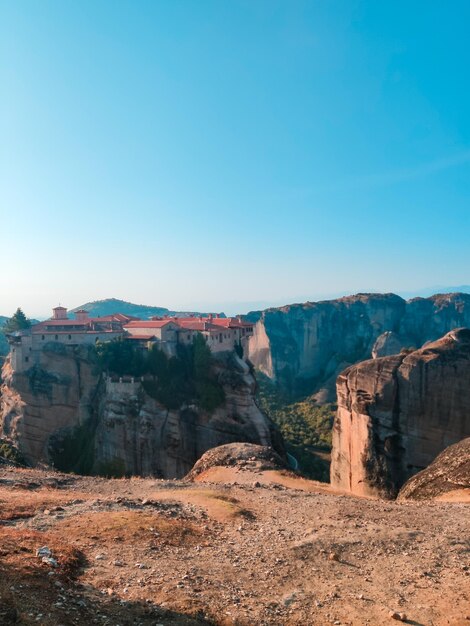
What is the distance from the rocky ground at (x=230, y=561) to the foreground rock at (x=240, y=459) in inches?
320

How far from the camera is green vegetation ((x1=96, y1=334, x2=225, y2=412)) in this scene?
48.7 m

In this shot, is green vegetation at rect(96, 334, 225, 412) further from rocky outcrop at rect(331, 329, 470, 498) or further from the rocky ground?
the rocky ground

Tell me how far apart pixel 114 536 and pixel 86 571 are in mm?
2030

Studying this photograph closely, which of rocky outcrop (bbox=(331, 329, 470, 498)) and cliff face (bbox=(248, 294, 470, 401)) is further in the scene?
cliff face (bbox=(248, 294, 470, 401))

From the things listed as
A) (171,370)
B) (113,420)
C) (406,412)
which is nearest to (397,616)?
(406,412)

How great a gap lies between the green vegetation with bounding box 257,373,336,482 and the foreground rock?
2978cm

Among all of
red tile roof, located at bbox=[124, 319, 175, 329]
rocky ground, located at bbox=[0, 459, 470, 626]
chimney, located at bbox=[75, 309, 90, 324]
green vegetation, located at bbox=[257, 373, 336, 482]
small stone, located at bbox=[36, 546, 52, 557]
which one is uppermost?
chimney, located at bbox=[75, 309, 90, 324]

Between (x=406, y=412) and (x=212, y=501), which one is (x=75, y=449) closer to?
(x=406, y=412)

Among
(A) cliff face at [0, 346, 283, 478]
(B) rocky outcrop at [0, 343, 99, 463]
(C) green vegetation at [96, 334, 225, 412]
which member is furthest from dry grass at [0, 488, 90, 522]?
(B) rocky outcrop at [0, 343, 99, 463]

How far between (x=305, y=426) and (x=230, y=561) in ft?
228

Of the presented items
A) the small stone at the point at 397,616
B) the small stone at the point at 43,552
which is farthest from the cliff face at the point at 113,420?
the small stone at the point at 397,616

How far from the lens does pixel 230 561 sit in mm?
9836

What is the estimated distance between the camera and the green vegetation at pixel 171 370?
48.7 meters

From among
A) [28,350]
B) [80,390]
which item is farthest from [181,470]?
[28,350]
